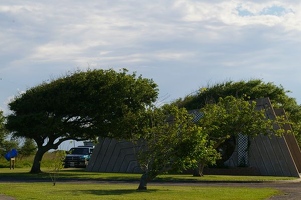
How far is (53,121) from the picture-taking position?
1499 inches

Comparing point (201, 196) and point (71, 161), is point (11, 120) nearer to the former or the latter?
point (71, 161)

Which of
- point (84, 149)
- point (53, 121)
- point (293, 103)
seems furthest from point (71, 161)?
point (293, 103)

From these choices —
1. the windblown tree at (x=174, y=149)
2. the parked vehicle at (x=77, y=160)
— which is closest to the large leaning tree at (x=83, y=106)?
the parked vehicle at (x=77, y=160)

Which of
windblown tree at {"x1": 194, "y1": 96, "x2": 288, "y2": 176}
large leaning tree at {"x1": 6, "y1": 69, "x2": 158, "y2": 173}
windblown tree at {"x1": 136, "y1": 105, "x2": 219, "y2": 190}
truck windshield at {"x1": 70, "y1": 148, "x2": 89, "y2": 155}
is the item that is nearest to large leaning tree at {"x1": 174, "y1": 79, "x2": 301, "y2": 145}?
truck windshield at {"x1": 70, "y1": 148, "x2": 89, "y2": 155}

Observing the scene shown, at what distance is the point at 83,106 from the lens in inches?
1479

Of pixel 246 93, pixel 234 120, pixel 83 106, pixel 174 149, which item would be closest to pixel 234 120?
pixel 234 120

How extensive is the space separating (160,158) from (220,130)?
221 inches

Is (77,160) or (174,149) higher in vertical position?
(77,160)

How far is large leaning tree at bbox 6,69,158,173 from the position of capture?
37.9 meters

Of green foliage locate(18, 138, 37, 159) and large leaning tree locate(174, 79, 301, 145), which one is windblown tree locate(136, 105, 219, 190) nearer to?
large leaning tree locate(174, 79, 301, 145)

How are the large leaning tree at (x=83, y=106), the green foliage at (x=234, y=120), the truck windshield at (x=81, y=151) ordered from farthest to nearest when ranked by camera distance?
the truck windshield at (x=81, y=151) < the large leaning tree at (x=83, y=106) < the green foliage at (x=234, y=120)

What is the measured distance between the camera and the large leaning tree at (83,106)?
37.9m

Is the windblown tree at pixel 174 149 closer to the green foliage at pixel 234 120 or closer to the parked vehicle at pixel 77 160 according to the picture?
the green foliage at pixel 234 120

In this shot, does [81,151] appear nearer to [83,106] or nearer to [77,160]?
[77,160]
